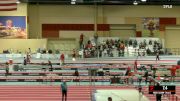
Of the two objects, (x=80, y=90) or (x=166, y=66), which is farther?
(x=166, y=66)

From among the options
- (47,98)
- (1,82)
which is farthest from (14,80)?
(47,98)

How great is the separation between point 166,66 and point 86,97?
1567cm

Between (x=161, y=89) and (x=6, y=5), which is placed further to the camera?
(x=6, y=5)

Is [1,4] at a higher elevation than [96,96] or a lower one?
higher

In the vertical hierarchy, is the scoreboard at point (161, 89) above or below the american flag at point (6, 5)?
below

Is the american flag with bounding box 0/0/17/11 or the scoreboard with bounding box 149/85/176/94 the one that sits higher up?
the american flag with bounding box 0/0/17/11

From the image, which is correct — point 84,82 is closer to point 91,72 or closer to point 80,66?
point 91,72

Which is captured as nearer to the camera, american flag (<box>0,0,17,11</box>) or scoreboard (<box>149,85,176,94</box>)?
scoreboard (<box>149,85,176,94</box>)

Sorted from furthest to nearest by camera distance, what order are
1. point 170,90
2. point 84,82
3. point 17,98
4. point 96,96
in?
point 84,82
point 17,98
point 96,96
point 170,90

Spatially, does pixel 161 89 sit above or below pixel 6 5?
below

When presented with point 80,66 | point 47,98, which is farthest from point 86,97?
point 80,66

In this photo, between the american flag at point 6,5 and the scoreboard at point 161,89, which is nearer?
the scoreboard at point 161,89

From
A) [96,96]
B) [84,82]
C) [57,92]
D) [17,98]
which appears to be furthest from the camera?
[84,82]

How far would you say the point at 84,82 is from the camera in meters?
33.6
